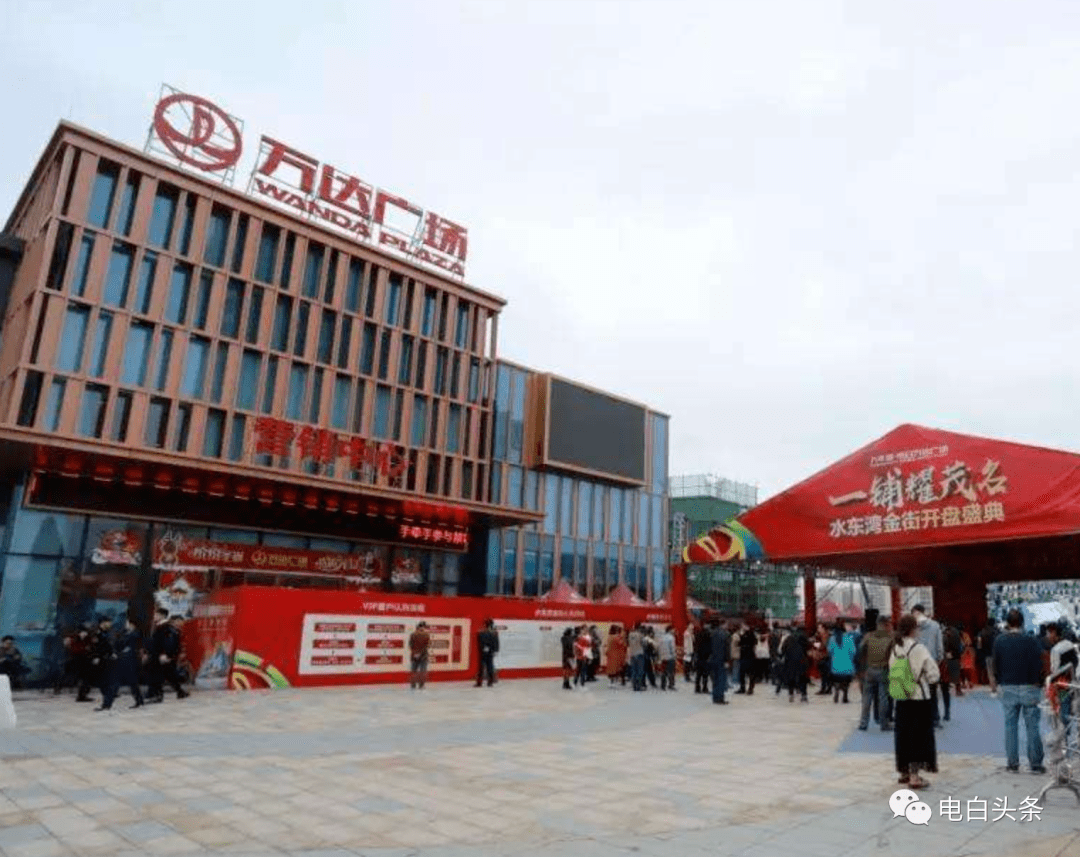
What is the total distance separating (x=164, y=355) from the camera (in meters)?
26.4

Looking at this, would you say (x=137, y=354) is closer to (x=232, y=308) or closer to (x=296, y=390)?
(x=232, y=308)

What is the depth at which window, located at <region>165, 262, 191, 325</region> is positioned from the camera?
26.8 metres

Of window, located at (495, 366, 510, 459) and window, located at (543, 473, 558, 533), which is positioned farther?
window, located at (543, 473, 558, 533)

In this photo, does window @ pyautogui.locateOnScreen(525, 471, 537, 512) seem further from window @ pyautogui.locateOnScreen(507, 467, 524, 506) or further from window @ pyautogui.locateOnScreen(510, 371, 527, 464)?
window @ pyautogui.locateOnScreen(510, 371, 527, 464)

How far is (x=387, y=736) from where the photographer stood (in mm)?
11141

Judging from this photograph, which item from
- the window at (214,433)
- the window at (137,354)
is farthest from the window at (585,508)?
the window at (137,354)

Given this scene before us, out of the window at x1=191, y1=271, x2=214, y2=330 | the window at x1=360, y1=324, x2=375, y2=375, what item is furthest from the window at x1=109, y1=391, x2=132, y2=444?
the window at x1=360, y1=324, x2=375, y2=375

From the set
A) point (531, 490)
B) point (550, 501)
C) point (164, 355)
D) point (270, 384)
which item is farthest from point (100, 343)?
point (550, 501)

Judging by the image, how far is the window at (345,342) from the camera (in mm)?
31188

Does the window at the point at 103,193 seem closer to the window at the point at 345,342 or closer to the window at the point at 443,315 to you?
the window at the point at 345,342

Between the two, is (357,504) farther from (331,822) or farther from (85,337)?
(331,822)

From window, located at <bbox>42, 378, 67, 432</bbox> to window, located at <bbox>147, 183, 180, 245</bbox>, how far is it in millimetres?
5744

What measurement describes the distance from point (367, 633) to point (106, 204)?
17.0 metres

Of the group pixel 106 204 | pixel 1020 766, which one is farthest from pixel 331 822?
pixel 106 204
